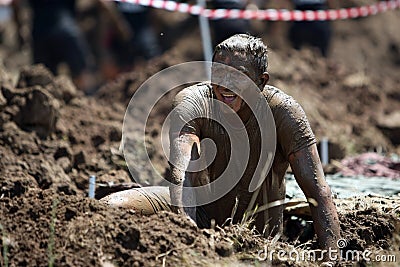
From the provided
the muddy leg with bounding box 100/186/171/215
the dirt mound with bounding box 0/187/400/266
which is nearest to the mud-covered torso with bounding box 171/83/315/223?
the muddy leg with bounding box 100/186/171/215

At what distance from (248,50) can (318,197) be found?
2.70 ft

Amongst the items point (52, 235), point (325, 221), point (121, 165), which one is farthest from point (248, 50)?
point (121, 165)

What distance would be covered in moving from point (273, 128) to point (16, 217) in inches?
53.7

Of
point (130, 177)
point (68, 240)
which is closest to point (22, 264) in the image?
point (68, 240)

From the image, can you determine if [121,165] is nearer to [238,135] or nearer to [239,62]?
[238,135]

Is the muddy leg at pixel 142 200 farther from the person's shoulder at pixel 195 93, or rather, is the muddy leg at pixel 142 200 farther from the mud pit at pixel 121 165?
the person's shoulder at pixel 195 93

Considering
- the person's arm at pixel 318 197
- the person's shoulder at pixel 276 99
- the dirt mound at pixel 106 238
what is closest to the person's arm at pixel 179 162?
the dirt mound at pixel 106 238

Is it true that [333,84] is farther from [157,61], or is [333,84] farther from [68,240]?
[68,240]

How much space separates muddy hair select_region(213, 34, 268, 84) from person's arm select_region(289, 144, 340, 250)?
487 mm

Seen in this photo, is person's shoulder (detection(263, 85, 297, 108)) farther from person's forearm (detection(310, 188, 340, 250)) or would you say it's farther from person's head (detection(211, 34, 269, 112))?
person's forearm (detection(310, 188, 340, 250))

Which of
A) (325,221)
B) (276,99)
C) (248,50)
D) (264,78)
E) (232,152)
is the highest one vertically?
(248,50)

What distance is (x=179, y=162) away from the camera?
419 centimetres

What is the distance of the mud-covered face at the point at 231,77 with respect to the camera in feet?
14.1

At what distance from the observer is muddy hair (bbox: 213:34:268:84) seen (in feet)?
14.1
